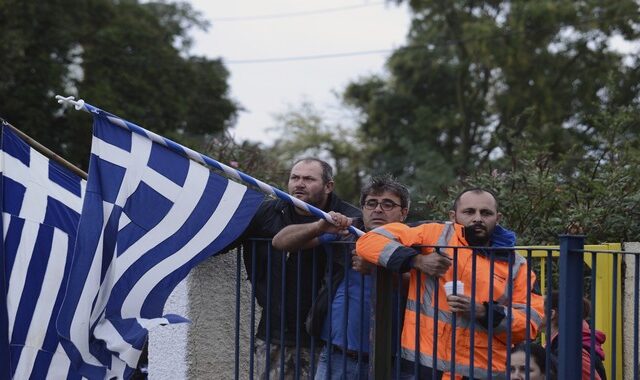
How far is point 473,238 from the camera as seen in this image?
16.2 feet

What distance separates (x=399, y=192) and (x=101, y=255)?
1583 millimetres

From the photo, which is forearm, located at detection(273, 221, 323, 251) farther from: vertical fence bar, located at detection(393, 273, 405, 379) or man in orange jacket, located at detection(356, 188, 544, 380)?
vertical fence bar, located at detection(393, 273, 405, 379)

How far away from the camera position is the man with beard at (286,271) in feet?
18.5

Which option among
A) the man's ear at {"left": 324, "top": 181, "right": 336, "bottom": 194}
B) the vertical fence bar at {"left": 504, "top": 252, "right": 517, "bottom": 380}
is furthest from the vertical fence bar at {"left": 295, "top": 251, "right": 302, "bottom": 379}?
the vertical fence bar at {"left": 504, "top": 252, "right": 517, "bottom": 380}

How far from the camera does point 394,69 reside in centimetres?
3622

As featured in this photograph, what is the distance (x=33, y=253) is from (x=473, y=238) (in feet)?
8.79

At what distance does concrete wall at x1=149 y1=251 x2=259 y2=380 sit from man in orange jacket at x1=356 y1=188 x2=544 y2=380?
1.57 metres

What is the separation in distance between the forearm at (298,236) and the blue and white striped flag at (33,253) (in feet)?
4.68

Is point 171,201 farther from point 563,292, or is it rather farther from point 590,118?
point 590,118

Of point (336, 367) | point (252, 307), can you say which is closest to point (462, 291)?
point (336, 367)

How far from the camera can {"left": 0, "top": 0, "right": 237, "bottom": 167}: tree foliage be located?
28.6 meters

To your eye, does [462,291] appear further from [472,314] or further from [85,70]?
[85,70]

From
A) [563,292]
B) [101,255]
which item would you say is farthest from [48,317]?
[563,292]

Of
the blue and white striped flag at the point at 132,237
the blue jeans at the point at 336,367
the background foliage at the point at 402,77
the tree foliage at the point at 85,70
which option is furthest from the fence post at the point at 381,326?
the tree foliage at the point at 85,70
